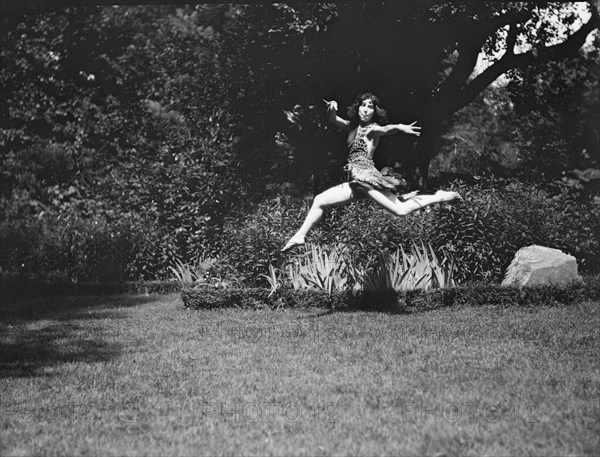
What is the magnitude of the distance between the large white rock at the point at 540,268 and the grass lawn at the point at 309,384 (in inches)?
32.7

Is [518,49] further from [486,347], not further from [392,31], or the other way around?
[486,347]

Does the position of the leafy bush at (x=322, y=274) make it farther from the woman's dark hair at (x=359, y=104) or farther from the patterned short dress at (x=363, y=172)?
the woman's dark hair at (x=359, y=104)

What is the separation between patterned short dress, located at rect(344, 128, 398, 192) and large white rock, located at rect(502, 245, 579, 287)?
7.82 ft

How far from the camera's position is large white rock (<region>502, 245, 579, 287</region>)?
32.2 ft

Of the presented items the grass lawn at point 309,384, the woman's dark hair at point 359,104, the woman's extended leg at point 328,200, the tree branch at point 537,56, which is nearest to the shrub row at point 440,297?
the grass lawn at point 309,384

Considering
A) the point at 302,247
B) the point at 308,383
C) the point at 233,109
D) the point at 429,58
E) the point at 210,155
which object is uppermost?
the point at 429,58

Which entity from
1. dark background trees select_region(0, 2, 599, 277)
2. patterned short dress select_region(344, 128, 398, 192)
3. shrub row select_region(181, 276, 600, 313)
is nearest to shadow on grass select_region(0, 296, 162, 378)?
shrub row select_region(181, 276, 600, 313)

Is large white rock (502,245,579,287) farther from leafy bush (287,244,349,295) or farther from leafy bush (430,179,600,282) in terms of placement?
leafy bush (287,244,349,295)

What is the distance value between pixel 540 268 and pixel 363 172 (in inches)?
117

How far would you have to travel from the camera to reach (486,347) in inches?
269

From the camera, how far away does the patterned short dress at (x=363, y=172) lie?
27.9ft

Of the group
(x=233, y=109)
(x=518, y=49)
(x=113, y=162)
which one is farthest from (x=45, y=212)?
(x=518, y=49)

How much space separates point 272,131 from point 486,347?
31.9ft

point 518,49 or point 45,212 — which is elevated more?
point 518,49
